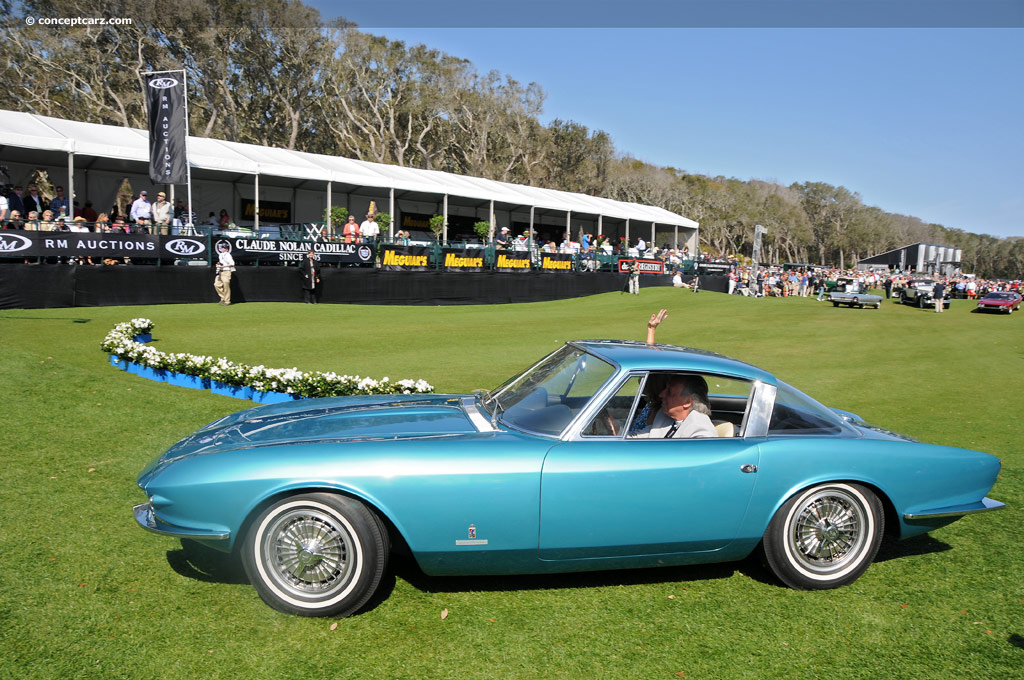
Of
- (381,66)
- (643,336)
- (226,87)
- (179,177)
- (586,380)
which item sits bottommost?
(643,336)

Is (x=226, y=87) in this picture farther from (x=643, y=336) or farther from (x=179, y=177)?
(x=643, y=336)

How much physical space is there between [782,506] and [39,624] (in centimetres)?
394

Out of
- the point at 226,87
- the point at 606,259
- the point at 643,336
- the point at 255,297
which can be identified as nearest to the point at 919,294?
the point at 606,259

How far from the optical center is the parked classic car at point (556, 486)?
3.46 metres

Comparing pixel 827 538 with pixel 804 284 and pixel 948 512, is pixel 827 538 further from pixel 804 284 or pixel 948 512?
pixel 804 284

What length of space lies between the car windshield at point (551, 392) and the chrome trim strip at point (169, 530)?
168cm

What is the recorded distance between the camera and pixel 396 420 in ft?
13.6

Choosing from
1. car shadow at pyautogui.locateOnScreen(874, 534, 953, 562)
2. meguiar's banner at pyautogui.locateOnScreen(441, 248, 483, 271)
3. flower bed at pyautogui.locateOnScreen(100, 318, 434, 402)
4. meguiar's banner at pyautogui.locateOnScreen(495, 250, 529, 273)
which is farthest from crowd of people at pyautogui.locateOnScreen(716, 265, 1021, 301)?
car shadow at pyautogui.locateOnScreen(874, 534, 953, 562)

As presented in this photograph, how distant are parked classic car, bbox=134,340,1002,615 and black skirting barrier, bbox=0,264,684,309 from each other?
1532 centimetres

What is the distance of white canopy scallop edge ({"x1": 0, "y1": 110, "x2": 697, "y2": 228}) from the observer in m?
19.7

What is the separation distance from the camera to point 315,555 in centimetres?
350

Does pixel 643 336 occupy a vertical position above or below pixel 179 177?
below

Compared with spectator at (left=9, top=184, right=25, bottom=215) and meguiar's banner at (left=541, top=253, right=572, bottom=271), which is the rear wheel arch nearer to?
spectator at (left=9, top=184, right=25, bottom=215)

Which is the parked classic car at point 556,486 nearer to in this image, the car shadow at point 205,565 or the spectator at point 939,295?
the car shadow at point 205,565
